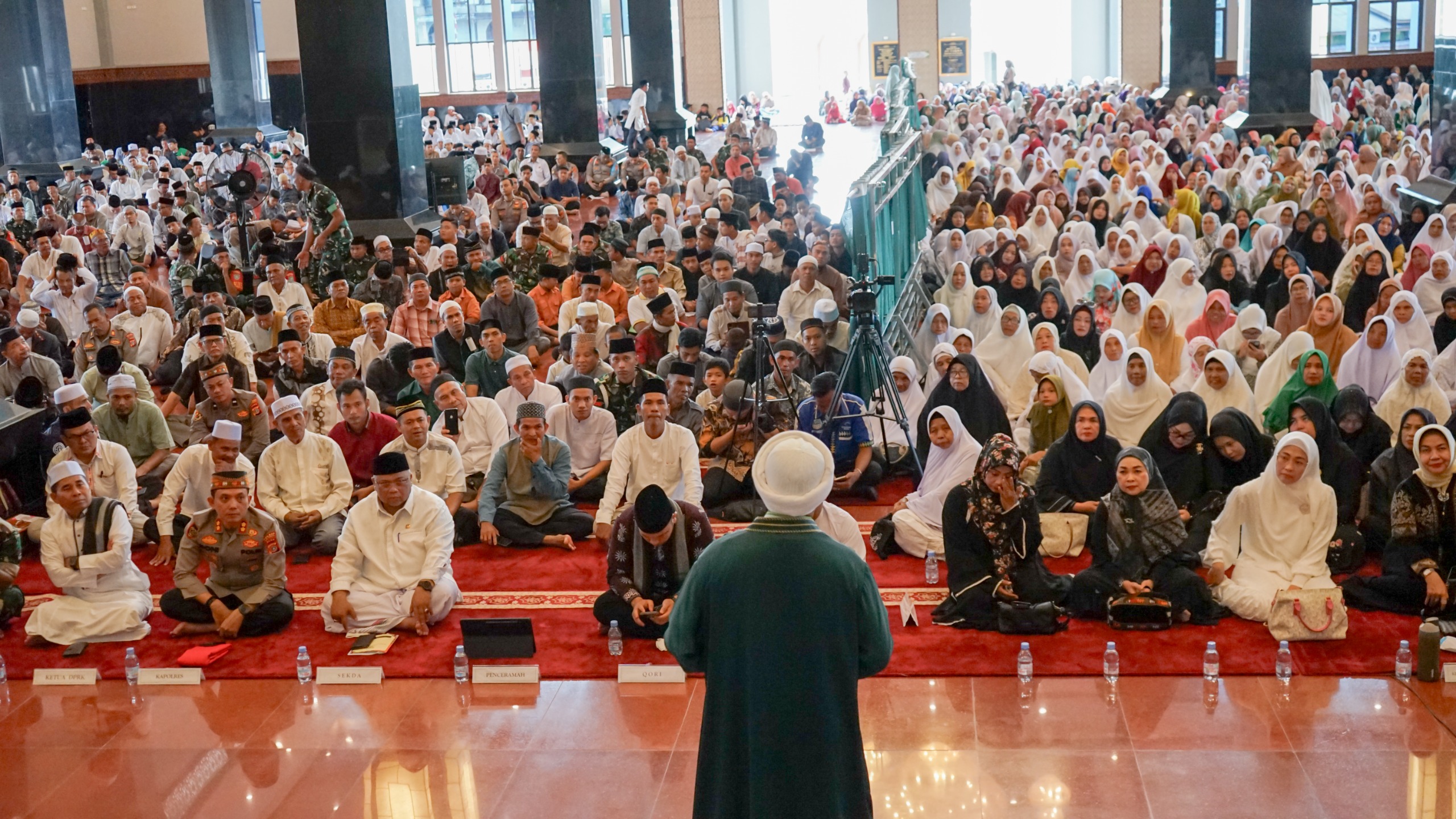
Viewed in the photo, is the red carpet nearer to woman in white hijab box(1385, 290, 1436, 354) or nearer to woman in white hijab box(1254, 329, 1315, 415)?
woman in white hijab box(1254, 329, 1315, 415)

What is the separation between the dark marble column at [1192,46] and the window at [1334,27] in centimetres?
698

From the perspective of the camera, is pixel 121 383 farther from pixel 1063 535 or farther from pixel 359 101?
pixel 359 101

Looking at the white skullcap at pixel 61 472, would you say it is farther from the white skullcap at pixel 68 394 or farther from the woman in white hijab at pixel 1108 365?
the woman in white hijab at pixel 1108 365

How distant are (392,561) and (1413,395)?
4.57 meters

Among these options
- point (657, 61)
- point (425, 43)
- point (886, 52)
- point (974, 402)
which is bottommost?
point (974, 402)

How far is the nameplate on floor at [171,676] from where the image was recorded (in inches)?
195

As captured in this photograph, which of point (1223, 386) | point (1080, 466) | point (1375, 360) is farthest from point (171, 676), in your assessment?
point (1375, 360)

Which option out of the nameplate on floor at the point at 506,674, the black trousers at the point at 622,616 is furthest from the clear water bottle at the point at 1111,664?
the nameplate on floor at the point at 506,674

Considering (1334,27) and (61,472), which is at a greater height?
(1334,27)

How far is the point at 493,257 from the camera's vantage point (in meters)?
11.4

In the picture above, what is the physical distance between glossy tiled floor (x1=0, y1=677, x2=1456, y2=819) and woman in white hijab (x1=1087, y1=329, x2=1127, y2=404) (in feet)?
9.73

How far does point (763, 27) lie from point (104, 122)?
16.0m

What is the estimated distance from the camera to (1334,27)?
26.6 metres

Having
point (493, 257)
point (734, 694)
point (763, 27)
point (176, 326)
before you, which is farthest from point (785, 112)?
point (734, 694)
